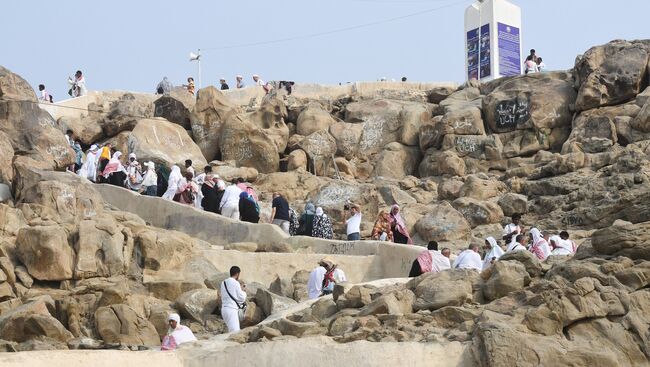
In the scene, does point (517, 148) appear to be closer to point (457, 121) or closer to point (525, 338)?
point (457, 121)

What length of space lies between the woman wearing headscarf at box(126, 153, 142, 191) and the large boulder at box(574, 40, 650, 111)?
9.81 metres

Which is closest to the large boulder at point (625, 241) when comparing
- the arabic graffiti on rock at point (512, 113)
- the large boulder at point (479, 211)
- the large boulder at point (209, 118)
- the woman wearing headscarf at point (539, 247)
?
the woman wearing headscarf at point (539, 247)

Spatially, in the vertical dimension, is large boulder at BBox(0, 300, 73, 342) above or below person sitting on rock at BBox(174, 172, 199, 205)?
below

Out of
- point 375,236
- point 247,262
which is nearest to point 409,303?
point 247,262

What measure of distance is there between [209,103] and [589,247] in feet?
62.7

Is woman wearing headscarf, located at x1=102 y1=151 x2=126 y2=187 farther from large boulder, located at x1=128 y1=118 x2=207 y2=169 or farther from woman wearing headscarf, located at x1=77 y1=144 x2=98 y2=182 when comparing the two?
large boulder, located at x1=128 y1=118 x2=207 y2=169

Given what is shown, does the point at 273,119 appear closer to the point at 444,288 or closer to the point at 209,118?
the point at 209,118

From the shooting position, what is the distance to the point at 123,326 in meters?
14.9

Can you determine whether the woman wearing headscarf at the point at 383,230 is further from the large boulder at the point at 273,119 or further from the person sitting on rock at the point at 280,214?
the large boulder at the point at 273,119

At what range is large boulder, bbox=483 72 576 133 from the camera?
28.1 m

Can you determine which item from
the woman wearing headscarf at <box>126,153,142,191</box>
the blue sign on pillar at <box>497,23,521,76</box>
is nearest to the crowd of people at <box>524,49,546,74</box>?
the blue sign on pillar at <box>497,23,521,76</box>

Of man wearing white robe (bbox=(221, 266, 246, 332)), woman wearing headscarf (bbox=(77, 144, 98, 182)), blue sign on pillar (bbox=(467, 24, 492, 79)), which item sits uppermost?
blue sign on pillar (bbox=(467, 24, 492, 79))

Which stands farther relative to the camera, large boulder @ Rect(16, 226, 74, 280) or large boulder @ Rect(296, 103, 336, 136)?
large boulder @ Rect(296, 103, 336, 136)

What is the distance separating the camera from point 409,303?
38.8ft
